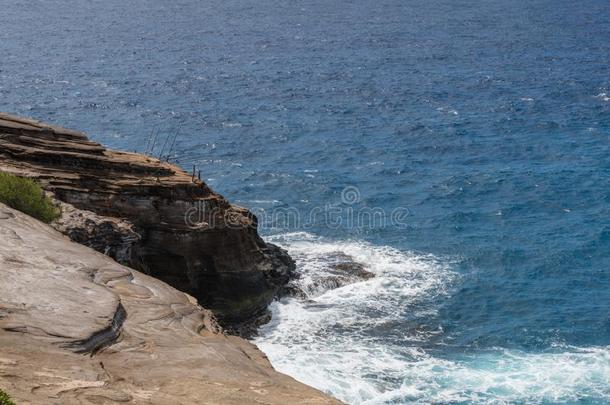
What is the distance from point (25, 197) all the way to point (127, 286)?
975 centimetres

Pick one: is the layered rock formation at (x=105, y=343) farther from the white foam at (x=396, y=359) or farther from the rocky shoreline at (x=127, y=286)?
the white foam at (x=396, y=359)

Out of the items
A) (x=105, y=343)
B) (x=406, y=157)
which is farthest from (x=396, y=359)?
(x=406, y=157)

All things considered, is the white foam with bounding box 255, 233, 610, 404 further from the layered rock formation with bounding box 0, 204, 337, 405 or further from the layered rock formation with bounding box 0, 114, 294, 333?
the layered rock formation with bounding box 0, 204, 337, 405

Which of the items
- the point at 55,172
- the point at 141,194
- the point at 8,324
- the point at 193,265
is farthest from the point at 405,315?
the point at 8,324

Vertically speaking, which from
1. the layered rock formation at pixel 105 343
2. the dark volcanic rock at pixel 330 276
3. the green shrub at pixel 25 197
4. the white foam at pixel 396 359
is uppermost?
the green shrub at pixel 25 197

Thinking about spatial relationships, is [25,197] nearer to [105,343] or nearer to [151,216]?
[151,216]

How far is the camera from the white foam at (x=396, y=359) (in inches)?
1625

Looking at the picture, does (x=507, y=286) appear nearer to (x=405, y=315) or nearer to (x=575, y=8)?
(x=405, y=315)

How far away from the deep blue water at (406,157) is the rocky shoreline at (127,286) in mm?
4898

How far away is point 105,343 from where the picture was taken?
76.7 feet

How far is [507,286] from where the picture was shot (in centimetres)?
5331

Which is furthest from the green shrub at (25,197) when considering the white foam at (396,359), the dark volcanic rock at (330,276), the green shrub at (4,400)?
the green shrub at (4,400)

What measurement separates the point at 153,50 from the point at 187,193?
92.9 metres

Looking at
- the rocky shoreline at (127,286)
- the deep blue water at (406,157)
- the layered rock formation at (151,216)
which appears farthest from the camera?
the deep blue water at (406,157)
